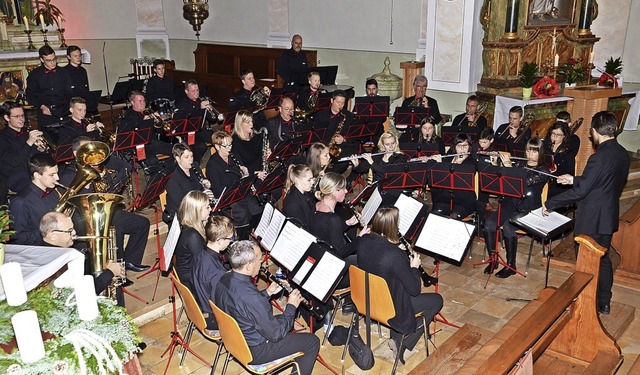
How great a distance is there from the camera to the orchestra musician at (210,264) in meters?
4.32

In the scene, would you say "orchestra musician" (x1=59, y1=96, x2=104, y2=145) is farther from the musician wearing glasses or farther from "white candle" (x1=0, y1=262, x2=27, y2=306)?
"white candle" (x1=0, y1=262, x2=27, y2=306)

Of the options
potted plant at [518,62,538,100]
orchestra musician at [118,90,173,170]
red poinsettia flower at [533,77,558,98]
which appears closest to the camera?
orchestra musician at [118,90,173,170]


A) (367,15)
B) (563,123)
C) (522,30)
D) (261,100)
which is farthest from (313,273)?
(367,15)

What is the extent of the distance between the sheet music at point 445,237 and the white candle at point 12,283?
3.29 metres

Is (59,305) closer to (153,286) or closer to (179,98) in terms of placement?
(153,286)

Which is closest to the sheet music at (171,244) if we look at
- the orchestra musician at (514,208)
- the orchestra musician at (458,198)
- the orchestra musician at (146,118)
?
the orchestra musician at (458,198)

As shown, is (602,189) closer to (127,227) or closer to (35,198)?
(127,227)

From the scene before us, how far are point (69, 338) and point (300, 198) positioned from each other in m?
3.12

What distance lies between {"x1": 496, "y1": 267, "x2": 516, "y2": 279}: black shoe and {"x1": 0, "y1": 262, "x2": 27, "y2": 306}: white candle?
5047mm

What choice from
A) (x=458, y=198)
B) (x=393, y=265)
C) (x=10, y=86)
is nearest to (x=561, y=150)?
(x=458, y=198)

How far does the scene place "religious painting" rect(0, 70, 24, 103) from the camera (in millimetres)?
10945

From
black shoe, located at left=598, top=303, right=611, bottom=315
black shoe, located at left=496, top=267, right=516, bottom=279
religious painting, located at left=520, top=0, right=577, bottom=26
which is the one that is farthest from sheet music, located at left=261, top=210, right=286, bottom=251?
religious painting, located at left=520, top=0, right=577, bottom=26

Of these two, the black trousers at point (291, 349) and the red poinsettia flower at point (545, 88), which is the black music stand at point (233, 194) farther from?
the red poinsettia flower at point (545, 88)

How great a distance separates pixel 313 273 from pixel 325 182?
1109 mm
